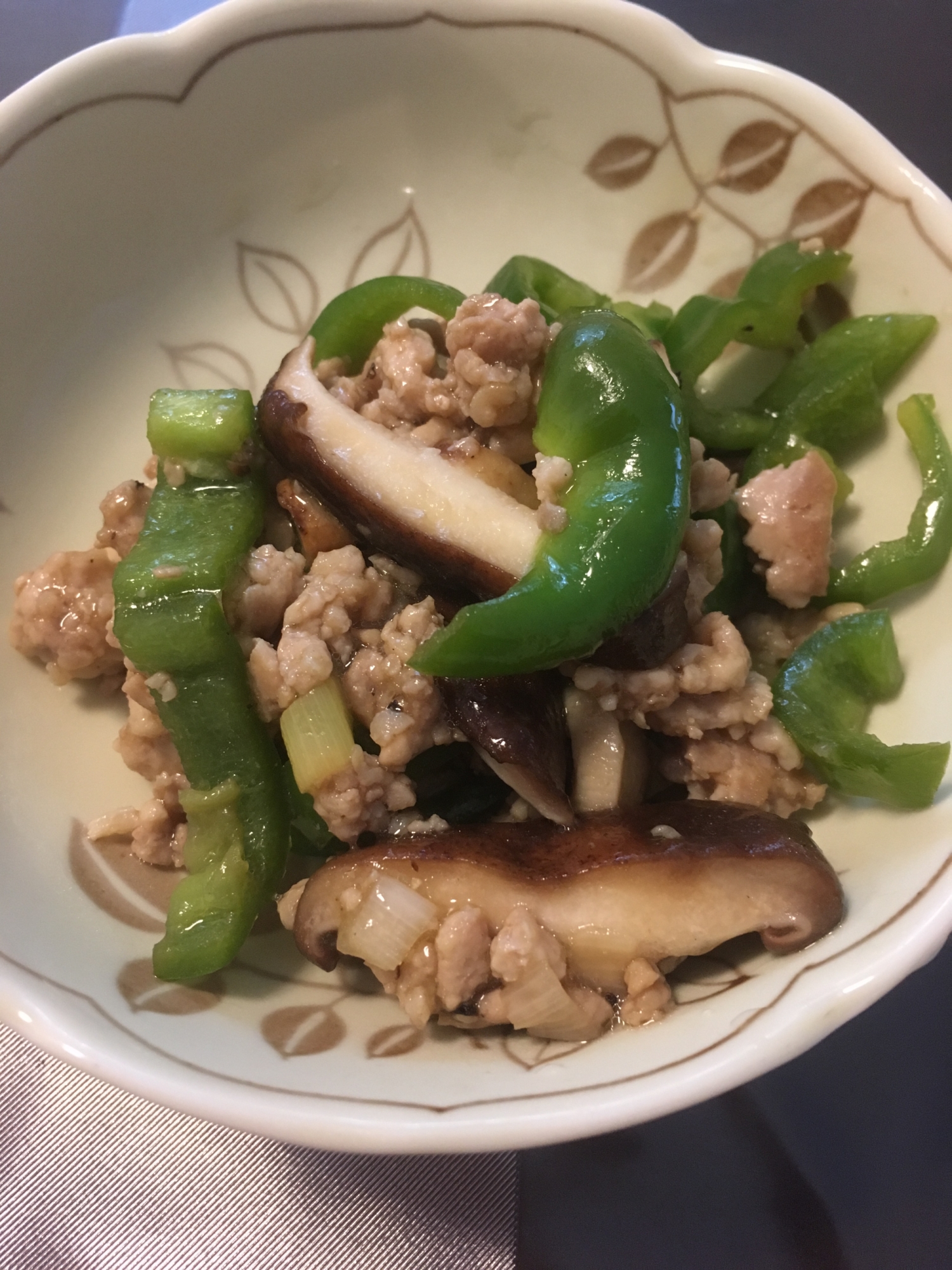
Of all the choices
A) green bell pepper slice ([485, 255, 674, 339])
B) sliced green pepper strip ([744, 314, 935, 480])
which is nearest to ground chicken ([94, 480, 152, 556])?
green bell pepper slice ([485, 255, 674, 339])

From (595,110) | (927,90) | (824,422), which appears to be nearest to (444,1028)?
(824,422)

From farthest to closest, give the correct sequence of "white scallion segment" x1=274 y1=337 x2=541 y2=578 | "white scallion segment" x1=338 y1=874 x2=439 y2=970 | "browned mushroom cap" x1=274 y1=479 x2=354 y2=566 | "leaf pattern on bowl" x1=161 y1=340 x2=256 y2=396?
"leaf pattern on bowl" x1=161 y1=340 x2=256 y2=396, "browned mushroom cap" x1=274 y1=479 x2=354 y2=566, "white scallion segment" x1=274 y1=337 x2=541 y2=578, "white scallion segment" x1=338 y1=874 x2=439 y2=970

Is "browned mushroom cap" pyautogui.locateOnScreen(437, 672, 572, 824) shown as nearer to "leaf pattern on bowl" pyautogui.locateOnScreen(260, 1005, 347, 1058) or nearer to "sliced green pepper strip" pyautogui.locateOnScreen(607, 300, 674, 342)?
"leaf pattern on bowl" pyautogui.locateOnScreen(260, 1005, 347, 1058)

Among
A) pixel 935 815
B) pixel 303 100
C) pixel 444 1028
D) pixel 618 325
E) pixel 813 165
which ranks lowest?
pixel 444 1028

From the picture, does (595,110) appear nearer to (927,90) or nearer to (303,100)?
(303,100)

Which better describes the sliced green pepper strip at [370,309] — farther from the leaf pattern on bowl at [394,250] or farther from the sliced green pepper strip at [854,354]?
the sliced green pepper strip at [854,354]

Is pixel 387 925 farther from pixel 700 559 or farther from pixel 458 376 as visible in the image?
pixel 458 376

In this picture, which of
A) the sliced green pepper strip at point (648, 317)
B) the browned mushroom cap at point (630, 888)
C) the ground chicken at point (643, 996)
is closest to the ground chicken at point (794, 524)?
the sliced green pepper strip at point (648, 317)
